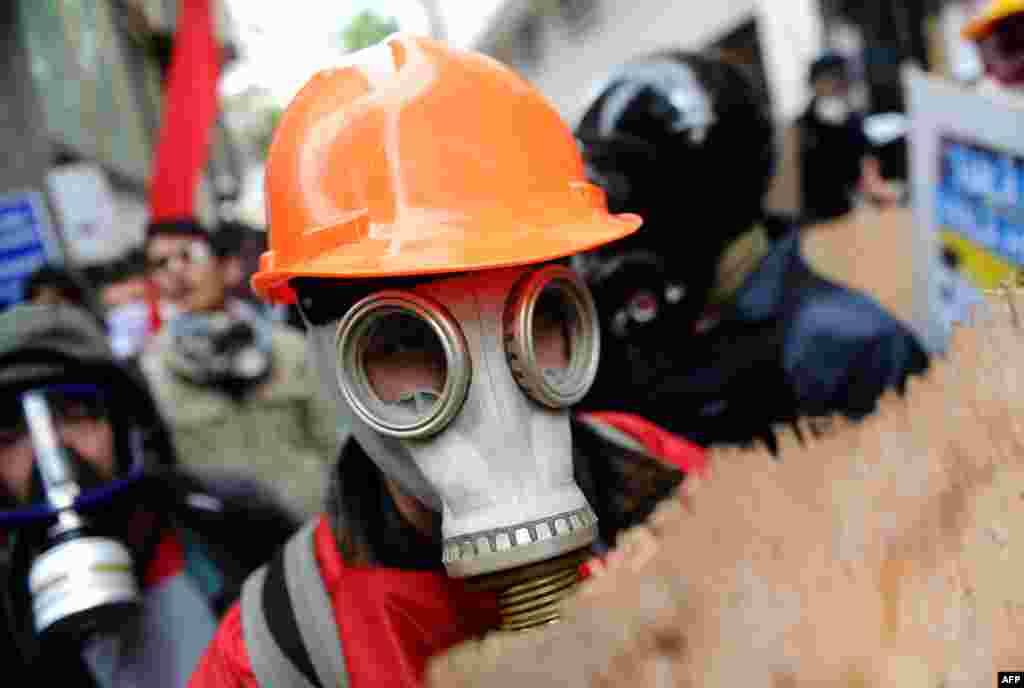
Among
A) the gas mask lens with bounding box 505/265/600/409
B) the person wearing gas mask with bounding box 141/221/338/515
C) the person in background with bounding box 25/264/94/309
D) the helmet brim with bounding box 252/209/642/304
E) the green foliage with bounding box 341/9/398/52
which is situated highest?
the green foliage with bounding box 341/9/398/52

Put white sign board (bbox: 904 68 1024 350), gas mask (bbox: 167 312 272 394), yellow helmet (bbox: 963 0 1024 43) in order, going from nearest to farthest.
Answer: white sign board (bbox: 904 68 1024 350)
yellow helmet (bbox: 963 0 1024 43)
gas mask (bbox: 167 312 272 394)

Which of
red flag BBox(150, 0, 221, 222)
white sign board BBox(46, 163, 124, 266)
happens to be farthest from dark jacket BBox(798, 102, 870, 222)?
white sign board BBox(46, 163, 124, 266)

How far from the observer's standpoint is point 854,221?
3.93m

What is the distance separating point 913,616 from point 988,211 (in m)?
2.13

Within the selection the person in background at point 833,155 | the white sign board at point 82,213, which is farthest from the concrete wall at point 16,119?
the person in background at point 833,155

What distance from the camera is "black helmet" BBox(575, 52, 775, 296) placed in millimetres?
2449

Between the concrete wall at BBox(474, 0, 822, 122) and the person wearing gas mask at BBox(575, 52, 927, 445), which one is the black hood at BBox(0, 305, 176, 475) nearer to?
the person wearing gas mask at BBox(575, 52, 927, 445)

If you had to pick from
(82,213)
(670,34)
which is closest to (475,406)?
(82,213)

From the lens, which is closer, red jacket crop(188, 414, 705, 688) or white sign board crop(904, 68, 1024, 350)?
red jacket crop(188, 414, 705, 688)

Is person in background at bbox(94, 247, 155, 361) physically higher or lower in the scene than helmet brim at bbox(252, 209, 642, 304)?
lower

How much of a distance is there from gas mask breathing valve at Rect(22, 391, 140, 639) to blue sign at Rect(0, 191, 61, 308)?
312 centimetres

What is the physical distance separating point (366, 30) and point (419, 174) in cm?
67

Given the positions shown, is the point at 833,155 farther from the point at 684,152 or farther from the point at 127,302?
the point at 127,302

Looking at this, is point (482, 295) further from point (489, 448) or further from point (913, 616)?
point (913, 616)
